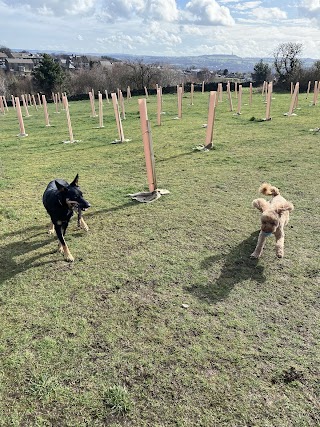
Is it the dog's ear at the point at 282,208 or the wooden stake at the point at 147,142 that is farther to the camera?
the wooden stake at the point at 147,142

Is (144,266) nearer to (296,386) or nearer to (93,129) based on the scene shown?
(296,386)

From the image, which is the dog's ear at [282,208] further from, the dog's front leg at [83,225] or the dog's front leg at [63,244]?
the dog's front leg at [83,225]

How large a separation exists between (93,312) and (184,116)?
58.6 feet

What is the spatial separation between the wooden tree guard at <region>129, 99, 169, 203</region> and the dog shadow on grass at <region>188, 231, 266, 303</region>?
2584 mm

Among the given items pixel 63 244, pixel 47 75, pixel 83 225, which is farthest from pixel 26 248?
pixel 47 75

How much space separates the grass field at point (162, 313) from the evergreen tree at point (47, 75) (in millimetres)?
46716

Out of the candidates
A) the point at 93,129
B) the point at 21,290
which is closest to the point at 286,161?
the point at 21,290

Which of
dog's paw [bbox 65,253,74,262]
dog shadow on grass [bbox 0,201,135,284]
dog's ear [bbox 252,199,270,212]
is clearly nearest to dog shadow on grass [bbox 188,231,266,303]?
dog's ear [bbox 252,199,270,212]

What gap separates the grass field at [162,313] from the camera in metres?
2.71

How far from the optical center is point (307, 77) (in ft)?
132

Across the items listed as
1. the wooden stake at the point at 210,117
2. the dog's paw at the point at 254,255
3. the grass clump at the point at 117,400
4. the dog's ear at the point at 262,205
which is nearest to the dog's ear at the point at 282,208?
the dog's ear at the point at 262,205

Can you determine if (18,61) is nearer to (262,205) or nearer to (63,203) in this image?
(63,203)

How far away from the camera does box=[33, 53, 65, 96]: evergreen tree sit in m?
47.7

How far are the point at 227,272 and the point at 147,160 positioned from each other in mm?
3377
